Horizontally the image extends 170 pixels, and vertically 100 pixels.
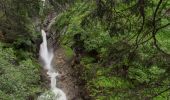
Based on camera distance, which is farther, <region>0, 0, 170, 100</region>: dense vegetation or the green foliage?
the green foliage

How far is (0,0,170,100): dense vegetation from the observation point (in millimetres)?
5336

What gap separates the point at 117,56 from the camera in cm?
560

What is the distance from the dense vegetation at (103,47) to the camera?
5.34 metres

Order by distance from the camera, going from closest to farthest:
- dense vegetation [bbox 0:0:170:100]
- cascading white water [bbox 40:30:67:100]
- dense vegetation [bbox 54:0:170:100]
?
dense vegetation [bbox 54:0:170:100], dense vegetation [bbox 0:0:170:100], cascading white water [bbox 40:30:67:100]

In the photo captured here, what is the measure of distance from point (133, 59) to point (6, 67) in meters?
6.42

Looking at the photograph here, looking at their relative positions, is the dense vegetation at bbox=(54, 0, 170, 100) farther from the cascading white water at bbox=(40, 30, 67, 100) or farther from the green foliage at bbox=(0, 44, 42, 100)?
the cascading white water at bbox=(40, 30, 67, 100)

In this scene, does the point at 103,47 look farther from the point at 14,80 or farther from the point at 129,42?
the point at 129,42

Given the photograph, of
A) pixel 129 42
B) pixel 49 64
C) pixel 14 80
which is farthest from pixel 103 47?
pixel 129 42

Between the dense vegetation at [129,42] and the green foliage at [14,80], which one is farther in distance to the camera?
the green foliage at [14,80]

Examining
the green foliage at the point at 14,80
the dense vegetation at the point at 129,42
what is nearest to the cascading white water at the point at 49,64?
the green foliage at the point at 14,80

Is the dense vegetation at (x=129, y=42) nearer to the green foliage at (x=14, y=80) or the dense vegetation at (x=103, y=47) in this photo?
the dense vegetation at (x=103, y=47)

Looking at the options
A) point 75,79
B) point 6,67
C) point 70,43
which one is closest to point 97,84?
point 75,79

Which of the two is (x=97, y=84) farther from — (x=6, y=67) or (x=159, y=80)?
(x=159, y=80)

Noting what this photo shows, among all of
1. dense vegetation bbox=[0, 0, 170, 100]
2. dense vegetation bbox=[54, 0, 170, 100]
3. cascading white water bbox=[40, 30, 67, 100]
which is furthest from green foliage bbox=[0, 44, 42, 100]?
dense vegetation bbox=[54, 0, 170, 100]
